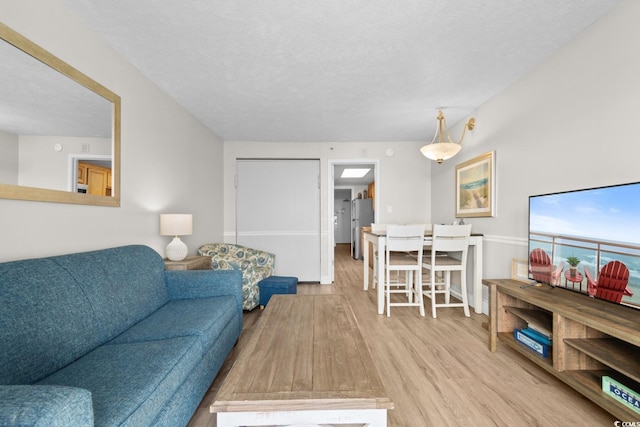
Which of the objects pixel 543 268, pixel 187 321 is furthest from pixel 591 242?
pixel 187 321

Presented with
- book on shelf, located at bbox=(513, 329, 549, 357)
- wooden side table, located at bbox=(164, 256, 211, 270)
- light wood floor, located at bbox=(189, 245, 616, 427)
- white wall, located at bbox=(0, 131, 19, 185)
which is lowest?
light wood floor, located at bbox=(189, 245, 616, 427)

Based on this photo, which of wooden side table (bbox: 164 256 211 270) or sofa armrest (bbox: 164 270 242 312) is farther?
wooden side table (bbox: 164 256 211 270)

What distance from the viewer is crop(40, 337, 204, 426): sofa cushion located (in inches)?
36.4

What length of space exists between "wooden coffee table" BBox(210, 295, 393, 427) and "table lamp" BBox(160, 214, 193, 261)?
153cm

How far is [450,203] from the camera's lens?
3.93 meters

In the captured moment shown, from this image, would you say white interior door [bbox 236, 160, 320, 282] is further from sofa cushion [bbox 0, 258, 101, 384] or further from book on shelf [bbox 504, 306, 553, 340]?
sofa cushion [bbox 0, 258, 101, 384]

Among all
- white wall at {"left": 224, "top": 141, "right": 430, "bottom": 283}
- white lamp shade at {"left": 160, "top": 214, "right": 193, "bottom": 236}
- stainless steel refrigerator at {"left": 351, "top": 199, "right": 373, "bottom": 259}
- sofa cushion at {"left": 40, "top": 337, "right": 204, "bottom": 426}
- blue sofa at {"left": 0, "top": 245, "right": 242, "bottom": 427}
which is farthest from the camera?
stainless steel refrigerator at {"left": 351, "top": 199, "right": 373, "bottom": 259}

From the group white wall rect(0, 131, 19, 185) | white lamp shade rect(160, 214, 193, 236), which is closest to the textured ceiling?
white wall rect(0, 131, 19, 185)

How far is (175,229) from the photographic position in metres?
2.56

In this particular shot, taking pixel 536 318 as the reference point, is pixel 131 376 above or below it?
above

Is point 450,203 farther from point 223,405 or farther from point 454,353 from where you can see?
point 223,405

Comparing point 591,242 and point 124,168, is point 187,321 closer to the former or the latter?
point 124,168

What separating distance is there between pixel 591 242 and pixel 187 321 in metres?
2.49

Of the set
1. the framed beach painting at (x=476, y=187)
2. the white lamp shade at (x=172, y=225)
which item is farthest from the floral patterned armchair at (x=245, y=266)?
the framed beach painting at (x=476, y=187)
